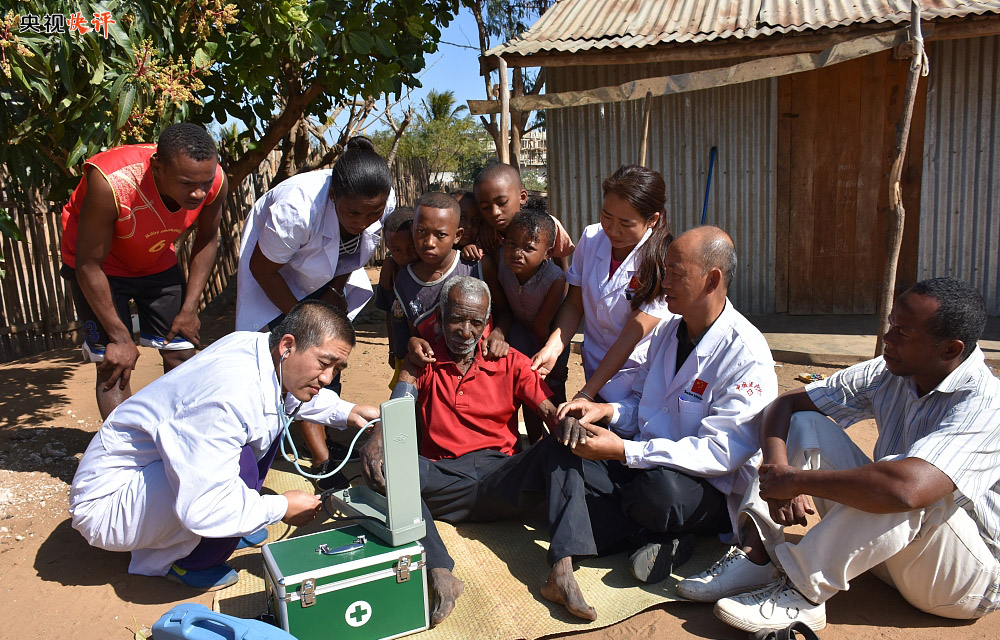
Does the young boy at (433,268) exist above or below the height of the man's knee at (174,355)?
above

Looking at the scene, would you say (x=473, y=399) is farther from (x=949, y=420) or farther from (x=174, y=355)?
(x=949, y=420)

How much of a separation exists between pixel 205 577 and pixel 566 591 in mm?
1339

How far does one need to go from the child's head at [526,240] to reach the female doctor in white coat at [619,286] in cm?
21

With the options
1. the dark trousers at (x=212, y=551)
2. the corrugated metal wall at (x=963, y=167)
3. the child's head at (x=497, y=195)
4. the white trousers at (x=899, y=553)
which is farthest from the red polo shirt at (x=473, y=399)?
the corrugated metal wall at (x=963, y=167)

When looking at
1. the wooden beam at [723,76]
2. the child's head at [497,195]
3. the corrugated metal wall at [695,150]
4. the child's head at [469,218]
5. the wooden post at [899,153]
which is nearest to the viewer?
the child's head at [497,195]

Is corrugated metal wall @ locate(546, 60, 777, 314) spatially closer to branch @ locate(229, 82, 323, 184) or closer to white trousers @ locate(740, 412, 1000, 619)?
branch @ locate(229, 82, 323, 184)

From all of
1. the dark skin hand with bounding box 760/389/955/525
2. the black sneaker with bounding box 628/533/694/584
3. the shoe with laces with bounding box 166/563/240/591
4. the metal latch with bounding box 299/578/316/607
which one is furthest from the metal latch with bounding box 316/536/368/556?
the dark skin hand with bounding box 760/389/955/525

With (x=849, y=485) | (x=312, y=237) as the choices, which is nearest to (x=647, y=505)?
(x=849, y=485)

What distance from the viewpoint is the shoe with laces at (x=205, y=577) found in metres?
2.77

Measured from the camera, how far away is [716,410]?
9.26ft

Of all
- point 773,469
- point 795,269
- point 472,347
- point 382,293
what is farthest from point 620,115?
point 773,469

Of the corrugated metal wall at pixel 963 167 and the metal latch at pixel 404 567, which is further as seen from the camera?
the corrugated metal wall at pixel 963 167

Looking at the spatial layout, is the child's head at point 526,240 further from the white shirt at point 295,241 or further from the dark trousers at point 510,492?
the dark trousers at point 510,492

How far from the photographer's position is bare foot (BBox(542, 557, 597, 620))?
255 cm
